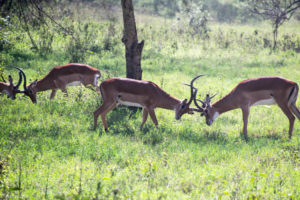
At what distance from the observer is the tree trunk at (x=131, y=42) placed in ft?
26.5

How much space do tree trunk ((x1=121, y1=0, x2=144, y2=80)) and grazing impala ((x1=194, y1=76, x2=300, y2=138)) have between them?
1.98m

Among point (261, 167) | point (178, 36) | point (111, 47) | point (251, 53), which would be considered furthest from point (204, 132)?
point (178, 36)

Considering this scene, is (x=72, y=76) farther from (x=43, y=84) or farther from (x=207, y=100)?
(x=207, y=100)

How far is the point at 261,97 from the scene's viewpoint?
7.30m

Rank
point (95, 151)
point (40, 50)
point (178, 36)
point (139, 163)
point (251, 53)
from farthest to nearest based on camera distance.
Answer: point (178, 36) < point (251, 53) < point (40, 50) < point (95, 151) < point (139, 163)

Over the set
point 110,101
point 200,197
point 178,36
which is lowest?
point 200,197

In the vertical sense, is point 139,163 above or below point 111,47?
below

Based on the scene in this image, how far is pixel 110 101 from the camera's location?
7148mm

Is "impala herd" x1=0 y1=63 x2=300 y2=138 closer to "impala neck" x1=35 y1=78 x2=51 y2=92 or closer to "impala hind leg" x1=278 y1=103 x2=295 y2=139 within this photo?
"impala hind leg" x1=278 y1=103 x2=295 y2=139

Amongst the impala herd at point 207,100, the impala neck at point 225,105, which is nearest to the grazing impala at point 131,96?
the impala herd at point 207,100

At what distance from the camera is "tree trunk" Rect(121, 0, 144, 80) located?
808cm

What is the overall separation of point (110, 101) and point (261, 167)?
3.39 meters

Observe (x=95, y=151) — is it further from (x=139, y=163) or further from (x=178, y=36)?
(x=178, y=36)

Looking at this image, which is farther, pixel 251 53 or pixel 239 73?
pixel 251 53
